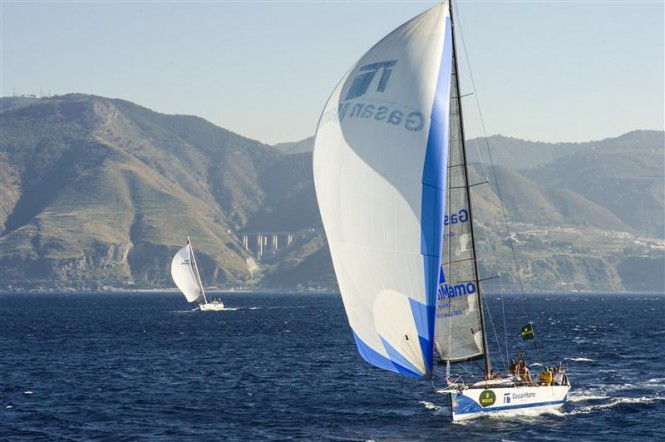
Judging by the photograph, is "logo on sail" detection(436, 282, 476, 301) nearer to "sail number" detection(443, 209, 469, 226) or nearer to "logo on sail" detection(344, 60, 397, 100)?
"sail number" detection(443, 209, 469, 226)

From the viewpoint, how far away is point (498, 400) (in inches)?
2098

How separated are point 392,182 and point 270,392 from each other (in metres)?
25.7

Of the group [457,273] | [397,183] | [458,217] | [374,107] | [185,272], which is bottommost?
[457,273]

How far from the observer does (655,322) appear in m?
154

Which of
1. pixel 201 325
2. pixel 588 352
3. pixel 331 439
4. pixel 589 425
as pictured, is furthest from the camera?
pixel 201 325

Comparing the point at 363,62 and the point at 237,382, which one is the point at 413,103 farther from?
the point at 237,382

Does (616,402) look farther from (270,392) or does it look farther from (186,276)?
(186,276)

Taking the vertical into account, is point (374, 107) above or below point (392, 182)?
above

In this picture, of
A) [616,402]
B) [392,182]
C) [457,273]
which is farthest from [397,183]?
[616,402]

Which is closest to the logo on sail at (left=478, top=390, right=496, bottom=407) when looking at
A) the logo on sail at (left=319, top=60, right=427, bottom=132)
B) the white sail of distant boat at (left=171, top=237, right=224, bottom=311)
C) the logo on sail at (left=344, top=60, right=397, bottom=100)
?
the logo on sail at (left=319, top=60, right=427, bottom=132)

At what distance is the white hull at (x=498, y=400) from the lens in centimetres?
5262

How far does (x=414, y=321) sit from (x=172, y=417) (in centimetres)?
1671

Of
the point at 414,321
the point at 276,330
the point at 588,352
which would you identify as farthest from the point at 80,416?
the point at 276,330

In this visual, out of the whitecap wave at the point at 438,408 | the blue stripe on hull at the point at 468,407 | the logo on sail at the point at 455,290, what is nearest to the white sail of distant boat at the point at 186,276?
the whitecap wave at the point at 438,408
